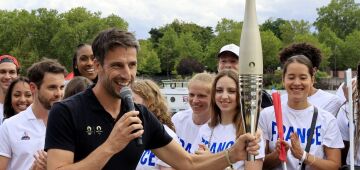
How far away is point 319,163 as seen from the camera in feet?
15.6

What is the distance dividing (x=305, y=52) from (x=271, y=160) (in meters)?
1.67

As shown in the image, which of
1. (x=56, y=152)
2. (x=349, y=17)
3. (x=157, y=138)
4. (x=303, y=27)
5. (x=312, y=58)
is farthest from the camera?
(x=349, y=17)

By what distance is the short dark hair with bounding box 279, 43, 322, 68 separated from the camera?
5.97 meters

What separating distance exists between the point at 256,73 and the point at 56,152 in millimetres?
1312

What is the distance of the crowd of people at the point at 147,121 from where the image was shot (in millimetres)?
3074

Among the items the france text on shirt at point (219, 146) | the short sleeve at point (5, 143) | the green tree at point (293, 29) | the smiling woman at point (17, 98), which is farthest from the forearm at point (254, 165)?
the green tree at point (293, 29)

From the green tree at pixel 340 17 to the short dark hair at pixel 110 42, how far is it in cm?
7056

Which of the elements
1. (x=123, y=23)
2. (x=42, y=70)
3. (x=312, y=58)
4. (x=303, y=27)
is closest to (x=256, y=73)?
(x=42, y=70)

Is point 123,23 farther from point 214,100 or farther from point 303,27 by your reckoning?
point 214,100

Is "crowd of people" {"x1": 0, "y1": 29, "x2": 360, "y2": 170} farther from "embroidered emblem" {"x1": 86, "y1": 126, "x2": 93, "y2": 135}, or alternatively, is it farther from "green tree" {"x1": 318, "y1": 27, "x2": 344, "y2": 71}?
"green tree" {"x1": 318, "y1": 27, "x2": 344, "y2": 71}

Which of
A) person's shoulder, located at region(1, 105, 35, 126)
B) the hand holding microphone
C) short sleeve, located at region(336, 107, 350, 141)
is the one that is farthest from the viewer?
short sleeve, located at region(336, 107, 350, 141)

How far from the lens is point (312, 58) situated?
5977mm

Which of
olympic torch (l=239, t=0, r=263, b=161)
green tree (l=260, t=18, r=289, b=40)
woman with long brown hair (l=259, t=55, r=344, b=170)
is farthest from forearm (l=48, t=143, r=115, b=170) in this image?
green tree (l=260, t=18, r=289, b=40)

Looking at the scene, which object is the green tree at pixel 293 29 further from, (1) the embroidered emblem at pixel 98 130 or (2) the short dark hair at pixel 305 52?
(1) the embroidered emblem at pixel 98 130
